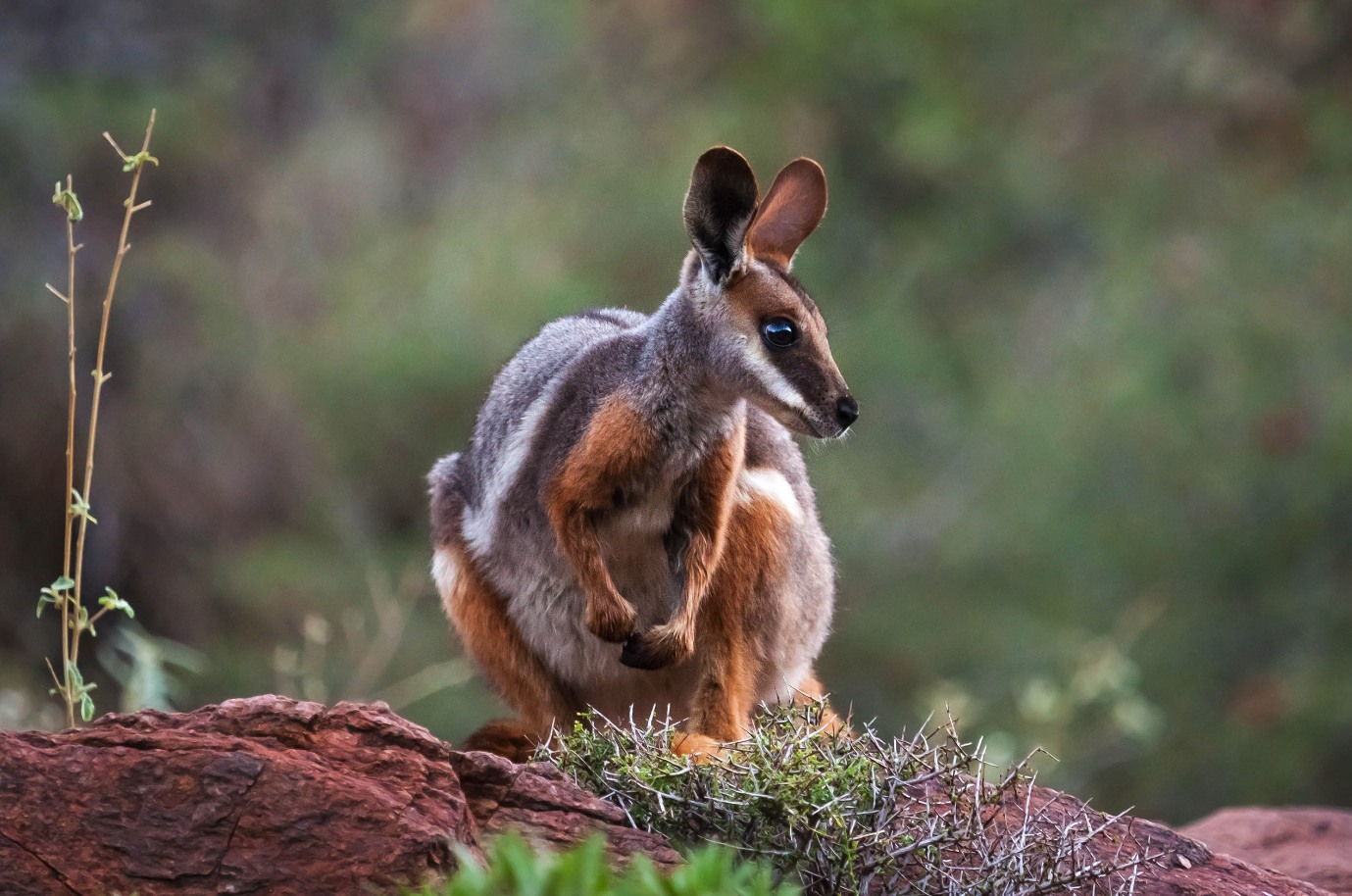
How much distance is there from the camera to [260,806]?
3475 millimetres

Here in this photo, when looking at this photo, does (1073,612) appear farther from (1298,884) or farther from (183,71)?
(1298,884)

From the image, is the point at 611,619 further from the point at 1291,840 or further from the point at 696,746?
the point at 1291,840

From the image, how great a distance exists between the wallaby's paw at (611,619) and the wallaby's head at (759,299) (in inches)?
29.3

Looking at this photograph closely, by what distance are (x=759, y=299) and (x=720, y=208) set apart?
30cm

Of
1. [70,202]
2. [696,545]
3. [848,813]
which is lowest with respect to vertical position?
[848,813]

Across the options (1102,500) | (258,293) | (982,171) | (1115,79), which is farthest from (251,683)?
(1115,79)

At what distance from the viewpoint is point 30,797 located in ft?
11.4

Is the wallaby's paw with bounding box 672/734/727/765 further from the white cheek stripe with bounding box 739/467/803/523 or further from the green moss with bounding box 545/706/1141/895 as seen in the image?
the white cheek stripe with bounding box 739/467/803/523

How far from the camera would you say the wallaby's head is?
5086 millimetres

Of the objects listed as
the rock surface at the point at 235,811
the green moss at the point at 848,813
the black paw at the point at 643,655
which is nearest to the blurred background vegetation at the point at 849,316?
the black paw at the point at 643,655

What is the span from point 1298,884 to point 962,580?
9.12 m

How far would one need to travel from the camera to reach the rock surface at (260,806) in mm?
3383

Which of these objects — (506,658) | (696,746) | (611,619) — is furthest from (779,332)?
(506,658)

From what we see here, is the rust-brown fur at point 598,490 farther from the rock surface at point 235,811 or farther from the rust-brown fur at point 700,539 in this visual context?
the rock surface at point 235,811
